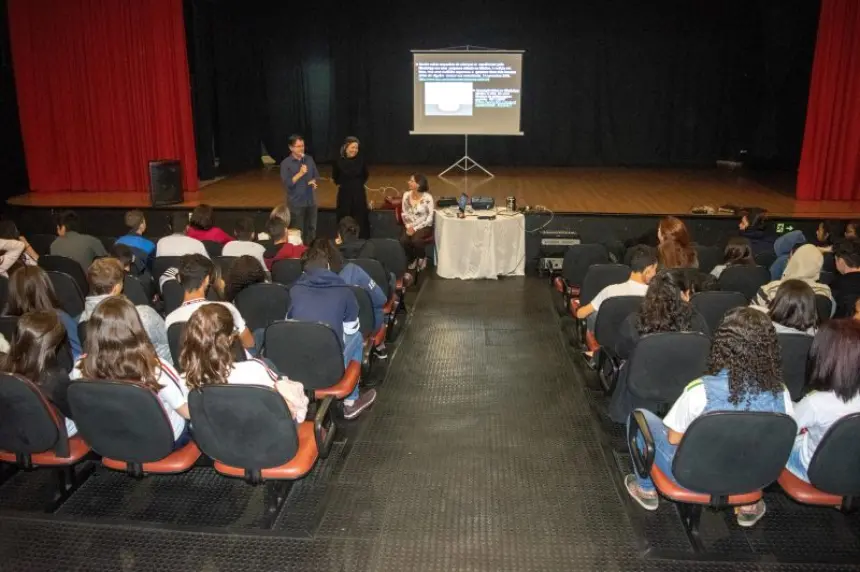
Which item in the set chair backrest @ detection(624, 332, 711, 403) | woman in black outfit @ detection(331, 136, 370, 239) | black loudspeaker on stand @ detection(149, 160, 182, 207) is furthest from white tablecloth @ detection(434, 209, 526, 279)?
chair backrest @ detection(624, 332, 711, 403)

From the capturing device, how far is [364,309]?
4.46m

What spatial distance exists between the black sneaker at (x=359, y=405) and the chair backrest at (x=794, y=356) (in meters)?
2.33

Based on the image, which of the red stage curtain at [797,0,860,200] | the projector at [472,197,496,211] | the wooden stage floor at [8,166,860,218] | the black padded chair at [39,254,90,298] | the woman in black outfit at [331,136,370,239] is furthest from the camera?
the wooden stage floor at [8,166,860,218]

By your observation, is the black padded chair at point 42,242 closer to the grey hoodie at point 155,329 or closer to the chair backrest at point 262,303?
the chair backrest at point 262,303

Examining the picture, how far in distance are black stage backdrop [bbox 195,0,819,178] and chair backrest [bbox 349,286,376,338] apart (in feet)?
28.6

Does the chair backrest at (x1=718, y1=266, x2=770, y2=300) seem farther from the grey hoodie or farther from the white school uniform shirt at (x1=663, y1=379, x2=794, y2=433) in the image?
the grey hoodie

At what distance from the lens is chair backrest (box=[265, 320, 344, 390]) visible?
3496mm

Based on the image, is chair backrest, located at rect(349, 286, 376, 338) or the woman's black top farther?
the woman's black top

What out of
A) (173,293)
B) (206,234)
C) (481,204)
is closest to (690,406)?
(173,293)

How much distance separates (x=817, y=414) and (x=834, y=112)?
7973 millimetres

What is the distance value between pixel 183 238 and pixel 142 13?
17.9ft

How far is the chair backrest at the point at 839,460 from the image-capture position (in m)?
2.60

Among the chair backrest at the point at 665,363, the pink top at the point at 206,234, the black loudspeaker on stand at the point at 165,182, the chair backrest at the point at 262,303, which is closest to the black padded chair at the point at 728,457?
the chair backrest at the point at 665,363

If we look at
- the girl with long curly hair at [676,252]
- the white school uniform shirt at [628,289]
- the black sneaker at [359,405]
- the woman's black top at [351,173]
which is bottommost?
the black sneaker at [359,405]
